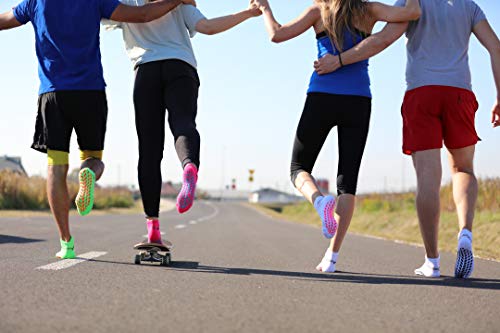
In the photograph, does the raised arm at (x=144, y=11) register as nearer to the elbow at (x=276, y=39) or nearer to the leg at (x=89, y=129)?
the leg at (x=89, y=129)

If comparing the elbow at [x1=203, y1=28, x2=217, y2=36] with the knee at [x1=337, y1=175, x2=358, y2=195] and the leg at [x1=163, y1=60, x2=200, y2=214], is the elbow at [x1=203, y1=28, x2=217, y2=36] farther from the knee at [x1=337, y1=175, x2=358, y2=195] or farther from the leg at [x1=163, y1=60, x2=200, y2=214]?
the knee at [x1=337, y1=175, x2=358, y2=195]

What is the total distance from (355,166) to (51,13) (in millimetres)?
2650

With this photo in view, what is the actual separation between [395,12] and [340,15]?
0.43 metres

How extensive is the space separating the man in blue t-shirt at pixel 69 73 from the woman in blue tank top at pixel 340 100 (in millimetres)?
1170

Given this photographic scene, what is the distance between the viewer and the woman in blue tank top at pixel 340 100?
216 inches

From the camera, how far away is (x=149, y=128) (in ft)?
19.0

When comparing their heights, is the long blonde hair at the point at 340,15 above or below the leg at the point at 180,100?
above

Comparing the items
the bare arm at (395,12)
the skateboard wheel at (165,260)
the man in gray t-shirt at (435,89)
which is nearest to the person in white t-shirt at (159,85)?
the skateboard wheel at (165,260)

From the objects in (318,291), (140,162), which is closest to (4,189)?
(140,162)

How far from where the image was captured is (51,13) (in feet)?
18.6

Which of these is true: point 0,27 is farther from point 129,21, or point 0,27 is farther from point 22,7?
point 129,21

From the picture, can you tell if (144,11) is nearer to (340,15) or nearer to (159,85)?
(159,85)

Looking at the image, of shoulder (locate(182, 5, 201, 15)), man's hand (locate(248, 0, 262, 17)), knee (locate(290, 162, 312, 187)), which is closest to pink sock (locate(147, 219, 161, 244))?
knee (locate(290, 162, 312, 187))

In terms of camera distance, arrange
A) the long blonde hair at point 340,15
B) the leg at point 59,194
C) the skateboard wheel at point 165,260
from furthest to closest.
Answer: the leg at point 59,194 < the skateboard wheel at point 165,260 < the long blonde hair at point 340,15
